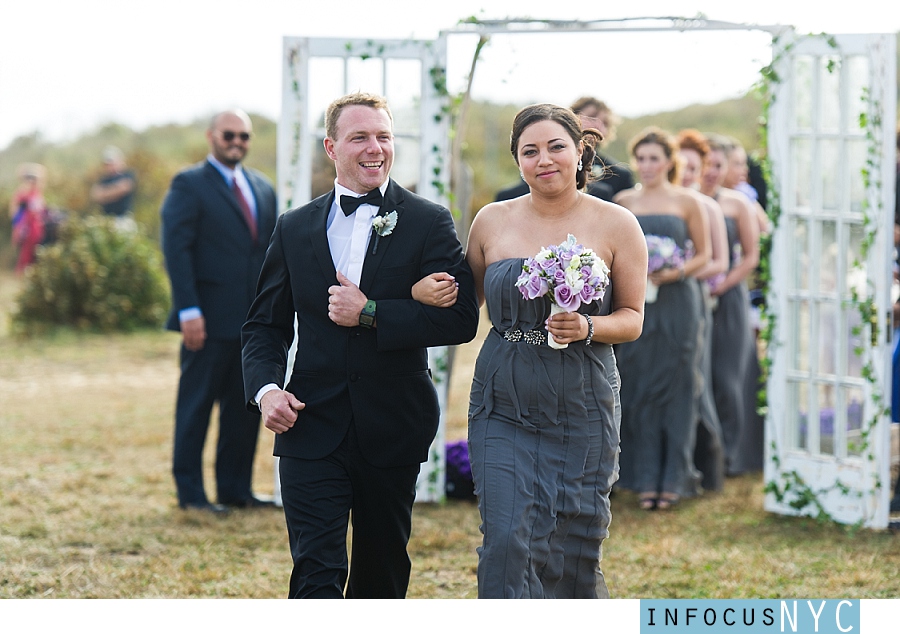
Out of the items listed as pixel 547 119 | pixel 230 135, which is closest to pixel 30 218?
pixel 230 135

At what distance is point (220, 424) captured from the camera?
7.33m

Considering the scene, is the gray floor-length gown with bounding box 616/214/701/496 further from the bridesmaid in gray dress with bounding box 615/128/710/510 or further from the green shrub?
the green shrub

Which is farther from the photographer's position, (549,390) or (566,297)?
(549,390)

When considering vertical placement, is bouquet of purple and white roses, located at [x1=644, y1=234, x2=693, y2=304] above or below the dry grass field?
above

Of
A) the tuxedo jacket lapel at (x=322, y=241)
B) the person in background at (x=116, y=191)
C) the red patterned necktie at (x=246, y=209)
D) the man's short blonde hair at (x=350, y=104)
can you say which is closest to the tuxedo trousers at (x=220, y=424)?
the red patterned necktie at (x=246, y=209)

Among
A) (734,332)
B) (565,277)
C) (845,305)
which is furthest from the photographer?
(734,332)

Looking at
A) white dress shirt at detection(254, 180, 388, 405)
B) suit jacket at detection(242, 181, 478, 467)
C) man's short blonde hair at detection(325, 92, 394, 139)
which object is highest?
man's short blonde hair at detection(325, 92, 394, 139)

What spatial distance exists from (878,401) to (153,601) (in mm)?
4084

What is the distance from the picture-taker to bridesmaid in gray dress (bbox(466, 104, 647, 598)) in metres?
4.11

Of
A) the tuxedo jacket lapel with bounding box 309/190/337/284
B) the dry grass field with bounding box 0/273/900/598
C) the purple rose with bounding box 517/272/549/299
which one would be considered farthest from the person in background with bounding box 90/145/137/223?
the purple rose with bounding box 517/272/549/299

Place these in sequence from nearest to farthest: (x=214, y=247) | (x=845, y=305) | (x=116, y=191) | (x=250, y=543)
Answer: (x=250, y=543) < (x=845, y=305) < (x=214, y=247) < (x=116, y=191)

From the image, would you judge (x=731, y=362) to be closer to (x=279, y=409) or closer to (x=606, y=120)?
(x=606, y=120)

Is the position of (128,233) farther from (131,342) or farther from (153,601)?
(153,601)

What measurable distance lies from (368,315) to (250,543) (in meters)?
2.88
